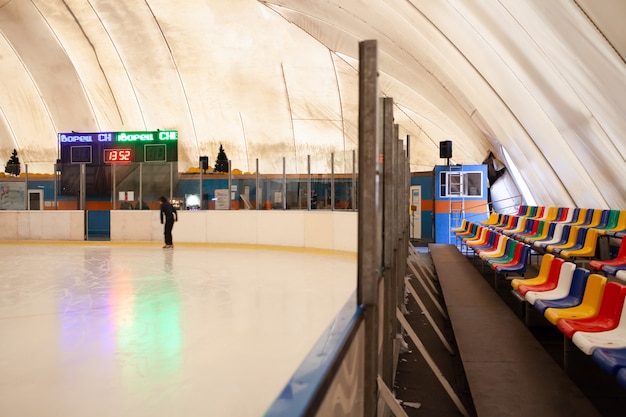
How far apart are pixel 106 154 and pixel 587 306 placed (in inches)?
629

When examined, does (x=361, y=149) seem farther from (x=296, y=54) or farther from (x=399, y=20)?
(x=296, y=54)

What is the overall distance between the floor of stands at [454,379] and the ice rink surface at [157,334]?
0.93 m

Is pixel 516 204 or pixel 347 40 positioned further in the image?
pixel 347 40

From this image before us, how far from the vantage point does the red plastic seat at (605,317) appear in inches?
142

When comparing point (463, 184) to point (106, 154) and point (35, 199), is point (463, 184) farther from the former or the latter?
point (35, 199)

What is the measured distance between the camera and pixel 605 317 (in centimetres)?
379

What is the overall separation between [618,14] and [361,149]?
3.52 meters

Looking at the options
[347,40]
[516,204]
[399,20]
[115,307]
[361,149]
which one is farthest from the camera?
[347,40]

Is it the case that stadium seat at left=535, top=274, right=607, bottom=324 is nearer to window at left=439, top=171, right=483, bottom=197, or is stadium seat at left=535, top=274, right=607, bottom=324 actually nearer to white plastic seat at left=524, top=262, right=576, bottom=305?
white plastic seat at left=524, top=262, right=576, bottom=305

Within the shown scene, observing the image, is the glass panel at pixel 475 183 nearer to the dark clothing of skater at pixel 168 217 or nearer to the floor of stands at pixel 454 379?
the dark clothing of skater at pixel 168 217

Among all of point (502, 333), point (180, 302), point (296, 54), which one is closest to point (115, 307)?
point (180, 302)

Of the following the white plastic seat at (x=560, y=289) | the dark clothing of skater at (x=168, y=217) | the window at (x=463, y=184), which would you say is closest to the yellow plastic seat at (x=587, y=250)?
the white plastic seat at (x=560, y=289)

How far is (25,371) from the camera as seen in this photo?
4371 mm

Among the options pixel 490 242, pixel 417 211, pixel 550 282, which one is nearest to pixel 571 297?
pixel 550 282
